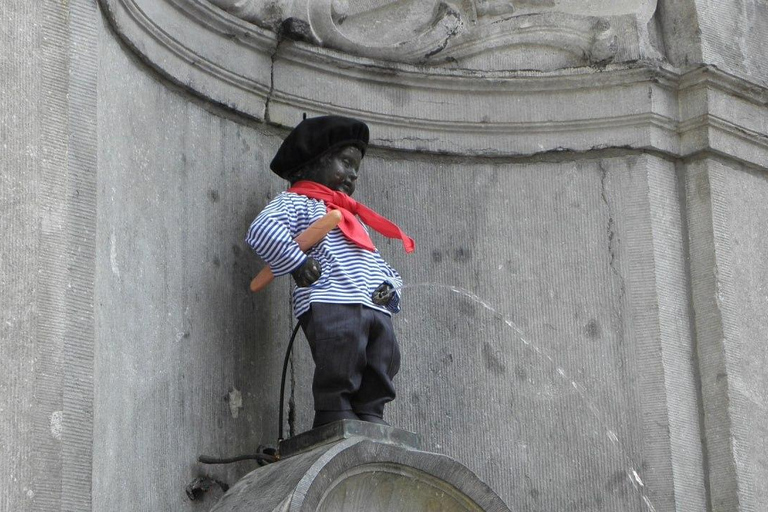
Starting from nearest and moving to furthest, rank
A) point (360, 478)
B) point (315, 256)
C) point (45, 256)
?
point (45, 256), point (360, 478), point (315, 256)

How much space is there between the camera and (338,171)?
5.61 metres

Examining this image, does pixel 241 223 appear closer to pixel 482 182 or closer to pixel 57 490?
pixel 482 182

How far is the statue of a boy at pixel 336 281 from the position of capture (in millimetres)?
5250

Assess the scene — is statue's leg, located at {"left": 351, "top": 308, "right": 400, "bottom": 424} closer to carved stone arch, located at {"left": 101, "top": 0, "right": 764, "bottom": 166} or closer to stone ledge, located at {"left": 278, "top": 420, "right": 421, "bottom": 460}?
stone ledge, located at {"left": 278, "top": 420, "right": 421, "bottom": 460}

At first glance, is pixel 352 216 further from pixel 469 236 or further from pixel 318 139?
pixel 469 236

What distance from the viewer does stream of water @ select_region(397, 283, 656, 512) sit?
5.90 metres

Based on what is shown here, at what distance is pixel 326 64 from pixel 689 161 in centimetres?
137

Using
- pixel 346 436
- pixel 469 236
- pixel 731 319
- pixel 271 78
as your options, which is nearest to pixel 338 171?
pixel 271 78

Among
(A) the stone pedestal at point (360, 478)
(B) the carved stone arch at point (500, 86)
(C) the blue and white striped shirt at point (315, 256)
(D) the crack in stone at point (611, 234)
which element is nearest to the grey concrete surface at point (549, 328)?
(D) the crack in stone at point (611, 234)

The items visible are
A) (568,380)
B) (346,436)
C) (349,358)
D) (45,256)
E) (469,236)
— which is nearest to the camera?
(45,256)

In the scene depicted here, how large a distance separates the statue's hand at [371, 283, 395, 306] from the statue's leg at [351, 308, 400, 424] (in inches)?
1.4

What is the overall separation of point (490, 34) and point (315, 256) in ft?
5.01

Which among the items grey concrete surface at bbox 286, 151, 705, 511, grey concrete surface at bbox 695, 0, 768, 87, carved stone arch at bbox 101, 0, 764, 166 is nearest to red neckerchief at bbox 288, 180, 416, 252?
grey concrete surface at bbox 286, 151, 705, 511

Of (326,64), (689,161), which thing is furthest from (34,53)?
(689,161)
